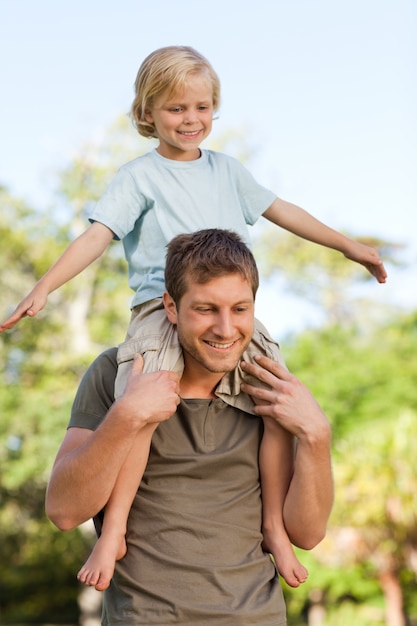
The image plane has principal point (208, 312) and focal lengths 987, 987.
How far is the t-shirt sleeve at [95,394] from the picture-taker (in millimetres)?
3236

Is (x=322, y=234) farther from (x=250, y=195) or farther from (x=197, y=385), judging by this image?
(x=197, y=385)

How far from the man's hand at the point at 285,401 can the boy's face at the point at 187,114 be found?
82 centimetres

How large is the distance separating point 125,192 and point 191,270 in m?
0.52

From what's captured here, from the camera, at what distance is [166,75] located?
3381 millimetres

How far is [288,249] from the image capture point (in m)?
27.6

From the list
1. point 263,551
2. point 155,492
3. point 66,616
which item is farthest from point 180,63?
point 66,616

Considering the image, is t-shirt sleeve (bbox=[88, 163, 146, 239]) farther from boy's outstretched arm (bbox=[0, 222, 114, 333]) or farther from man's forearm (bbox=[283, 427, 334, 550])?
man's forearm (bbox=[283, 427, 334, 550])

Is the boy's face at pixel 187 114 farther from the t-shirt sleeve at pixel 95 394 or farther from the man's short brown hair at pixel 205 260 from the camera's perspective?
the t-shirt sleeve at pixel 95 394

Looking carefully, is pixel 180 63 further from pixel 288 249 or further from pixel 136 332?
pixel 288 249

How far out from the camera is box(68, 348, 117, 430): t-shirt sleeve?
3.24m

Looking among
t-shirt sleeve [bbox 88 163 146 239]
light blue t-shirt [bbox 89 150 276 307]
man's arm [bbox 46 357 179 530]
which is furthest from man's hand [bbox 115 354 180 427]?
t-shirt sleeve [bbox 88 163 146 239]

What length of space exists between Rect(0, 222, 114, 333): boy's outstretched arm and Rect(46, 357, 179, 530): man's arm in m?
0.36

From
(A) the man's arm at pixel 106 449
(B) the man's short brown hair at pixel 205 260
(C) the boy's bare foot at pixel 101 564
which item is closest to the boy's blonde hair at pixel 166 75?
(B) the man's short brown hair at pixel 205 260

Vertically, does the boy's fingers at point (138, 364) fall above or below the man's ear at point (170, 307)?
below
